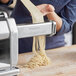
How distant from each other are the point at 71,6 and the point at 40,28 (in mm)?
458

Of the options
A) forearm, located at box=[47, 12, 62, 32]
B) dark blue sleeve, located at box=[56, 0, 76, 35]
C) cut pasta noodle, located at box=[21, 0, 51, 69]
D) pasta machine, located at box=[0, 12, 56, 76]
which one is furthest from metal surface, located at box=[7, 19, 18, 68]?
dark blue sleeve, located at box=[56, 0, 76, 35]

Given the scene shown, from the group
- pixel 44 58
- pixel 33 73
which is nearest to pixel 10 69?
pixel 33 73

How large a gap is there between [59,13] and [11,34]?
21.6 inches

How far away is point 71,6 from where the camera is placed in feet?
4.08

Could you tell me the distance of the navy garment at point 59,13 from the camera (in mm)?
1222

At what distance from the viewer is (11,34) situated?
79cm

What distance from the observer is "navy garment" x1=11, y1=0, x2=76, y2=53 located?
1.22m

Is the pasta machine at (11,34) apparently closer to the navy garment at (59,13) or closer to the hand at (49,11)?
the hand at (49,11)

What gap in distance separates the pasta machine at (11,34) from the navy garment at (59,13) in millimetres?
369

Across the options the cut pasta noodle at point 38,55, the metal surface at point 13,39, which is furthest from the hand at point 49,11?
the metal surface at point 13,39

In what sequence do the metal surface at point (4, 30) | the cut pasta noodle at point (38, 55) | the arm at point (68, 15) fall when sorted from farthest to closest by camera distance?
the arm at point (68, 15), the cut pasta noodle at point (38, 55), the metal surface at point (4, 30)

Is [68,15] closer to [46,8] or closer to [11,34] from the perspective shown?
[46,8]

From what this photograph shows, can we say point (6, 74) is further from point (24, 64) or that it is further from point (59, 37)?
point (59, 37)

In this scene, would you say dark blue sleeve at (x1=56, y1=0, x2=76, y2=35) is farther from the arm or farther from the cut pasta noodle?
the cut pasta noodle
